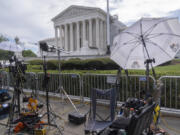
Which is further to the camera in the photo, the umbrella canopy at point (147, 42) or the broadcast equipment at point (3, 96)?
the broadcast equipment at point (3, 96)

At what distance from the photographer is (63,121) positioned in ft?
10.7

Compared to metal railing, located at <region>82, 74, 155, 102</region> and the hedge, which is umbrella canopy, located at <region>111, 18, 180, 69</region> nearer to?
metal railing, located at <region>82, 74, 155, 102</region>

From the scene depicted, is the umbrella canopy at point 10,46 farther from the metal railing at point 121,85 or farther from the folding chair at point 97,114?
the folding chair at point 97,114

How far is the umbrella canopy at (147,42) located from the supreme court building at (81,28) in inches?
1040

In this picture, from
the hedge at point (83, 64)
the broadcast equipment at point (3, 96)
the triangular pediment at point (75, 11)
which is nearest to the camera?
the broadcast equipment at point (3, 96)

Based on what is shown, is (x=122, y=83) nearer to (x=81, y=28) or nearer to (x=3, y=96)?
(x=3, y=96)

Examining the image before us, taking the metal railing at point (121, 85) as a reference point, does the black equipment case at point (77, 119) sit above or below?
below

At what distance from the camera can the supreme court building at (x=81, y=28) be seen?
30891 millimetres

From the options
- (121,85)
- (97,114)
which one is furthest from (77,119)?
(121,85)

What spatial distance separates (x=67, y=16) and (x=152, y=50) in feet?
118

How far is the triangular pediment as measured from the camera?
30.4 m

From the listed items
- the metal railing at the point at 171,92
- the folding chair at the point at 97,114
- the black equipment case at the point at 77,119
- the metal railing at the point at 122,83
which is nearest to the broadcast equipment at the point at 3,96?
the metal railing at the point at 122,83

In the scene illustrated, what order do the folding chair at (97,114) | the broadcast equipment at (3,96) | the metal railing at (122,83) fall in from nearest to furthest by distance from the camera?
1. the folding chair at (97,114)
2. the metal railing at (122,83)
3. the broadcast equipment at (3,96)

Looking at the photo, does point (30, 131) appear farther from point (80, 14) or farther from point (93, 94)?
point (80, 14)
